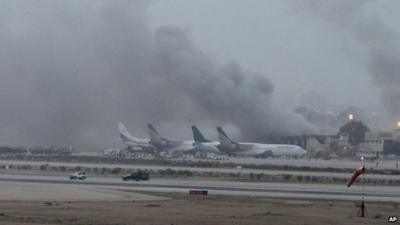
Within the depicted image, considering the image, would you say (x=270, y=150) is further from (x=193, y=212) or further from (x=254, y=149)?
(x=193, y=212)

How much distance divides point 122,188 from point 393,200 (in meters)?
22.7

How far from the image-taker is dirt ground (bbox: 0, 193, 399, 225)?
167 feet

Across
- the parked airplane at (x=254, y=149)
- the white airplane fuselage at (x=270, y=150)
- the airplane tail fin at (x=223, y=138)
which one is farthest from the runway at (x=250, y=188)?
the parked airplane at (x=254, y=149)

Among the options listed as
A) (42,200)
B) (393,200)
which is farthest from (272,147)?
(42,200)

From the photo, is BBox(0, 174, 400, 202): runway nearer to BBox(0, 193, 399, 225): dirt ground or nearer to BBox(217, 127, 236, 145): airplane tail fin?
BBox(0, 193, 399, 225): dirt ground

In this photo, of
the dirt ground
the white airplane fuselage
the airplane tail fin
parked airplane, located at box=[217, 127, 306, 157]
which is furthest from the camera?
parked airplane, located at box=[217, 127, 306, 157]

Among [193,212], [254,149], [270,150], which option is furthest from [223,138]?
[193,212]

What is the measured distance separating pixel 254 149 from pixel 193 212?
134 meters

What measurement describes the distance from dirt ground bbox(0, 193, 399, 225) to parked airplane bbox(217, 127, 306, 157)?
12155 cm

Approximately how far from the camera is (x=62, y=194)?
6919cm

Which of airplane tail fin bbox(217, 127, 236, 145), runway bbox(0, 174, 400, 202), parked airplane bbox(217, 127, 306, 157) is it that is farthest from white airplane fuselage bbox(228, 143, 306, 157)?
runway bbox(0, 174, 400, 202)

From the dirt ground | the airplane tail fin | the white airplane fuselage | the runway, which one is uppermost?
the airplane tail fin

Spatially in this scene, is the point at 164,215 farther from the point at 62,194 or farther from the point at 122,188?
the point at 122,188

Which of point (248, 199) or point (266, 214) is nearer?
point (266, 214)
